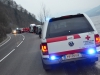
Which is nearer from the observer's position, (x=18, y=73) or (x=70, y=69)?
→ (x=70, y=69)

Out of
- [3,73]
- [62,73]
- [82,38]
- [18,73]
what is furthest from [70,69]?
[3,73]

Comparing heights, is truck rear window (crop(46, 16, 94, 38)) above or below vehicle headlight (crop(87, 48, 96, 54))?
above

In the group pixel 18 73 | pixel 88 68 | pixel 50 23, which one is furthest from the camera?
pixel 18 73

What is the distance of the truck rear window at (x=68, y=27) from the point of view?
6231 mm

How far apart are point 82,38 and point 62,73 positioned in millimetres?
1526

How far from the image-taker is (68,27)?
6367 millimetres

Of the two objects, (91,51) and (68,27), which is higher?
(68,27)

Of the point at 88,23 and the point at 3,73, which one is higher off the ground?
the point at 88,23

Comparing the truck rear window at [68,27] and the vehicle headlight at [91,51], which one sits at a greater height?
the truck rear window at [68,27]

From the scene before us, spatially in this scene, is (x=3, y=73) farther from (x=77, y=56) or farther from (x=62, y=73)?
(x=77, y=56)

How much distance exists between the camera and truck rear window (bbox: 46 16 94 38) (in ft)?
20.4

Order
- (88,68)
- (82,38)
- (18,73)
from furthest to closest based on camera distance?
1. (18,73)
2. (88,68)
3. (82,38)

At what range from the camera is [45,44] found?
6258mm

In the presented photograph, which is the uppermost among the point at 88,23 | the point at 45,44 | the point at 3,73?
the point at 88,23
